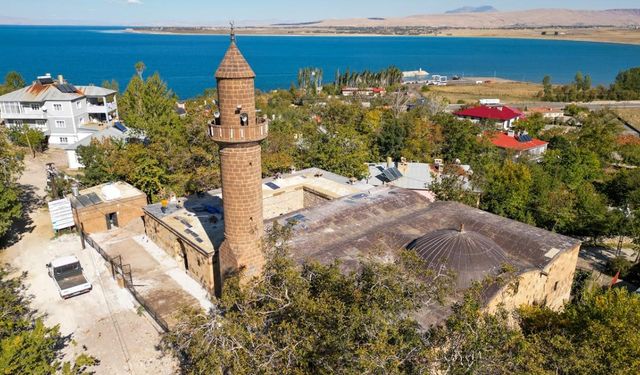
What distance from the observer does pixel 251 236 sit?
896 inches

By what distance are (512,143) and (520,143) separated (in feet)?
3.64

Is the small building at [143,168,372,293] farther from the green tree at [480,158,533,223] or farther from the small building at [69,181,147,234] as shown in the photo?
the green tree at [480,158,533,223]

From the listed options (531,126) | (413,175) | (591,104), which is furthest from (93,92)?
(591,104)

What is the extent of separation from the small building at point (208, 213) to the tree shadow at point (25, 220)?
10189 mm

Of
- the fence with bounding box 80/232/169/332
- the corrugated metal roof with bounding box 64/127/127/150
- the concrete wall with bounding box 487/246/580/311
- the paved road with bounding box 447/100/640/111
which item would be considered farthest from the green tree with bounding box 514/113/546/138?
the fence with bounding box 80/232/169/332

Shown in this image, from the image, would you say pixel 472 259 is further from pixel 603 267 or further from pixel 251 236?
pixel 603 267

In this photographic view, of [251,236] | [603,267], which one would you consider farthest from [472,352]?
[603,267]

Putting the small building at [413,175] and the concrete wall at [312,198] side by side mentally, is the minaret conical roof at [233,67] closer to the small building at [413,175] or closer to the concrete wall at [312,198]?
the concrete wall at [312,198]

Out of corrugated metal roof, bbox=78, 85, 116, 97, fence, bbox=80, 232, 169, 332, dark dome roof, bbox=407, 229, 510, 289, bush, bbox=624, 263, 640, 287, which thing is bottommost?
bush, bbox=624, 263, 640, 287

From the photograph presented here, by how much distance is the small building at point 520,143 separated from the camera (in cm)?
5888

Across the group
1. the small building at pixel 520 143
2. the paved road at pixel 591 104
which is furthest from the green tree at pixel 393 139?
the paved road at pixel 591 104

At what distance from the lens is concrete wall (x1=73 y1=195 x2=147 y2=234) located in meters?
34.4

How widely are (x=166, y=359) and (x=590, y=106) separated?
367ft

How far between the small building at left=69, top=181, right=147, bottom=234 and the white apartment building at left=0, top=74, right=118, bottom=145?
2764cm
